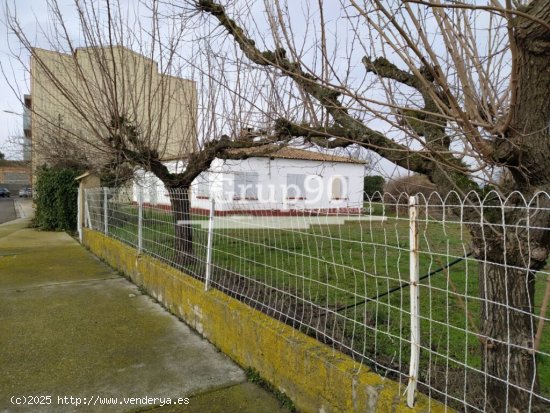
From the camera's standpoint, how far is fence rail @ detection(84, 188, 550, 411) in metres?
2.01

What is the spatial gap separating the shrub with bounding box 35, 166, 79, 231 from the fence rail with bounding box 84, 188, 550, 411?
6.76 m

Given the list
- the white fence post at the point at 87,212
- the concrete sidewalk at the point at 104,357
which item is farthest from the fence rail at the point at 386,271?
the white fence post at the point at 87,212

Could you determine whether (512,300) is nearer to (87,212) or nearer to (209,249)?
(209,249)

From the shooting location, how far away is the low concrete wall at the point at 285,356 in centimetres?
216

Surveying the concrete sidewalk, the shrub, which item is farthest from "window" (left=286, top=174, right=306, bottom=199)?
the concrete sidewalk

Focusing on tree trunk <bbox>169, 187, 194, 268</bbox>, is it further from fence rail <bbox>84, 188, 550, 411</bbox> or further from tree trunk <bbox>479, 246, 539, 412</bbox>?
tree trunk <bbox>479, 246, 539, 412</bbox>

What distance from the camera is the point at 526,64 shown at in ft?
5.90

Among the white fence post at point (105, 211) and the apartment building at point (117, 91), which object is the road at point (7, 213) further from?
the apartment building at point (117, 91)

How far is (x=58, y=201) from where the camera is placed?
12.8m

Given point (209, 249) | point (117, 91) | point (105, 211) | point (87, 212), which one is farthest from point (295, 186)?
point (209, 249)

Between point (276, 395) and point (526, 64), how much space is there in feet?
7.87

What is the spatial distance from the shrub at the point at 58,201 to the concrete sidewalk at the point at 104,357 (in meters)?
7.58

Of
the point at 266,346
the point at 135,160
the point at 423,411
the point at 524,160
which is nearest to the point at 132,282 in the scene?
the point at 135,160

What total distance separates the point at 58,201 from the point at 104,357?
35.6ft
